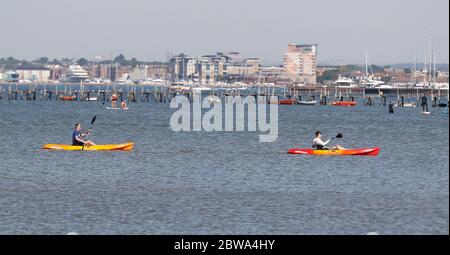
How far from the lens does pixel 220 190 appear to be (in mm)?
45656

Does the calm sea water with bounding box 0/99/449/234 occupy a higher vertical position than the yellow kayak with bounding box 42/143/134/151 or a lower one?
lower

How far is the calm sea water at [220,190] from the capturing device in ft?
117

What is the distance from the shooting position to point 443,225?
34.0 meters

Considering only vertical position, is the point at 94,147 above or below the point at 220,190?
above

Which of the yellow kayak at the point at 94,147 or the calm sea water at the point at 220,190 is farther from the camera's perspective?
the yellow kayak at the point at 94,147

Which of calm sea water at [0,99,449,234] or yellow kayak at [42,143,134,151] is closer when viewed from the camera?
calm sea water at [0,99,449,234]

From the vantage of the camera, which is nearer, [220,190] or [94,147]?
[220,190]

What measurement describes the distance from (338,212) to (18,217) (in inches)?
431

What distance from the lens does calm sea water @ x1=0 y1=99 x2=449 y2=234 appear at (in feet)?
117

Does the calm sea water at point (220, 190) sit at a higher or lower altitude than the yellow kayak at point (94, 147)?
lower
